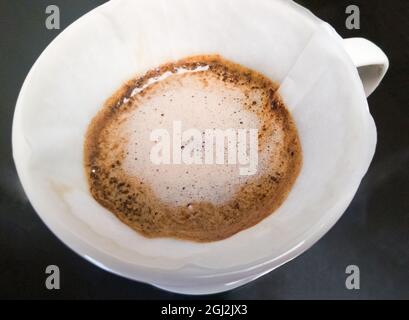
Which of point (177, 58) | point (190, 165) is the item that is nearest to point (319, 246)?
point (190, 165)

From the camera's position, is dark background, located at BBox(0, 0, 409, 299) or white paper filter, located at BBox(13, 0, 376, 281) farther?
dark background, located at BBox(0, 0, 409, 299)

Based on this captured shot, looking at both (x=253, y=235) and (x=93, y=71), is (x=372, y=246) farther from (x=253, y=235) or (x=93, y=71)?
(x=93, y=71)

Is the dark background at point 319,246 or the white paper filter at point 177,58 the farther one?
the dark background at point 319,246

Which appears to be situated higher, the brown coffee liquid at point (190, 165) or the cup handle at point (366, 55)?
the cup handle at point (366, 55)

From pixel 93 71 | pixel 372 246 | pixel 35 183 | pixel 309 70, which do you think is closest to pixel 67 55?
pixel 93 71

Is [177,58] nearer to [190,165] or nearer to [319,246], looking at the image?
[190,165]

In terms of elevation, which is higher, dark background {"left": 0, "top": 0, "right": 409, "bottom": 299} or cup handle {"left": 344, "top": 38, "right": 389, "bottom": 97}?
cup handle {"left": 344, "top": 38, "right": 389, "bottom": 97}
